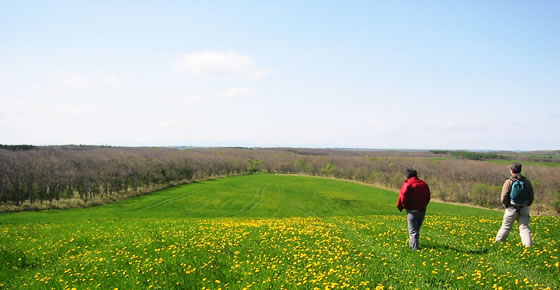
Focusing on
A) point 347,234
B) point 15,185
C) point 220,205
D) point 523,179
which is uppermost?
point 523,179

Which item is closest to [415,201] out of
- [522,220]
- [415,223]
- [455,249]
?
[415,223]

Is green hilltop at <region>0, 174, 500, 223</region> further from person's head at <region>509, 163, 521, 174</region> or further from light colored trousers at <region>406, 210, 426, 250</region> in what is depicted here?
light colored trousers at <region>406, 210, 426, 250</region>

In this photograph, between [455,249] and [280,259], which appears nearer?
[280,259]

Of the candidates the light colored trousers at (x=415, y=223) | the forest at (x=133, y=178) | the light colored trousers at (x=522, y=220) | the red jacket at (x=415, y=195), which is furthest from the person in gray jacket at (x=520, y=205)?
the forest at (x=133, y=178)

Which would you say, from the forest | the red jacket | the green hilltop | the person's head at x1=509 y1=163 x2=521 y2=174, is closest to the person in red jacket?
the red jacket

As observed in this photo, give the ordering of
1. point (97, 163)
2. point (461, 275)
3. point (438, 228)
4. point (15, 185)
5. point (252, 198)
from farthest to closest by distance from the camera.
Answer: point (97, 163)
point (252, 198)
point (15, 185)
point (438, 228)
point (461, 275)

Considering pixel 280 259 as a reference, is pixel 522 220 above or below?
above

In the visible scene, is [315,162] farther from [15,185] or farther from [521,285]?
[521,285]

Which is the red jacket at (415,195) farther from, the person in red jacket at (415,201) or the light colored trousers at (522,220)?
the light colored trousers at (522,220)

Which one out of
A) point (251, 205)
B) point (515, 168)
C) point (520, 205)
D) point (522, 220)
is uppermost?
point (515, 168)

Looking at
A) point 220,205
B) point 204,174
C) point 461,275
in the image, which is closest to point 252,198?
point 220,205

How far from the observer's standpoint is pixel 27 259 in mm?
12633

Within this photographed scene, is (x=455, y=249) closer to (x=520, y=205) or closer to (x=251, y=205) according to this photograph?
(x=520, y=205)

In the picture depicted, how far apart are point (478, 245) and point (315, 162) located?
17118 centimetres
